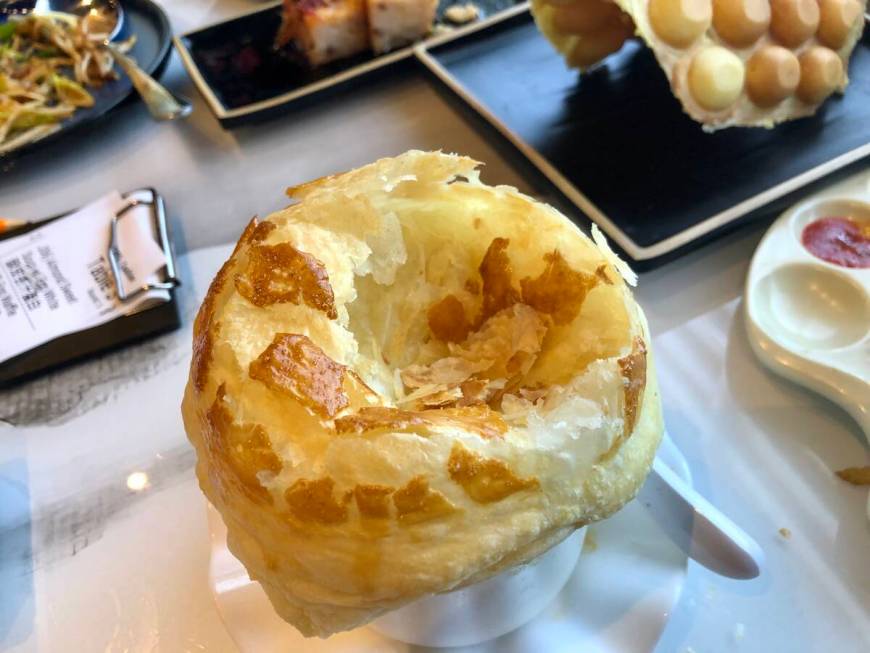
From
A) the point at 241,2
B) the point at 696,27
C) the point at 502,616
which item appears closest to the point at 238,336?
the point at 502,616

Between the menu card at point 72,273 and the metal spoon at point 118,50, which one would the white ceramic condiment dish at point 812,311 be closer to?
the menu card at point 72,273

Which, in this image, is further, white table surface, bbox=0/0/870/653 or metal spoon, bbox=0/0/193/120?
metal spoon, bbox=0/0/193/120

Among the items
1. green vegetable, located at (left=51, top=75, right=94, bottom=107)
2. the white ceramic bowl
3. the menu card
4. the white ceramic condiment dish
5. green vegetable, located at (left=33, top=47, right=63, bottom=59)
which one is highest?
green vegetable, located at (left=33, top=47, right=63, bottom=59)

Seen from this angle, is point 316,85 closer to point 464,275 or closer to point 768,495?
point 464,275

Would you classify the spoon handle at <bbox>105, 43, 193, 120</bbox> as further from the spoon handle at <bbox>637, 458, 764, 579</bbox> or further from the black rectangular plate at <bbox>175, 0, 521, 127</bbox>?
the spoon handle at <bbox>637, 458, 764, 579</bbox>

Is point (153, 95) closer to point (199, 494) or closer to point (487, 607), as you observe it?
point (199, 494)

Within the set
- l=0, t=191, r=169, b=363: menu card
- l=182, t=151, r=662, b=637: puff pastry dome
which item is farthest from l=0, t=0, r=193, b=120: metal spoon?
l=182, t=151, r=662, b=637: puff pastry dome

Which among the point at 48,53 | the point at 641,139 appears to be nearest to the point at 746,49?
the point at 641,139
